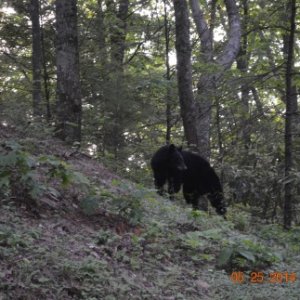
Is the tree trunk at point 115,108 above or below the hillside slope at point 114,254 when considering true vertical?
above

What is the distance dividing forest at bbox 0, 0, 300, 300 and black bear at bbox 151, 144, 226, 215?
0.23 meters

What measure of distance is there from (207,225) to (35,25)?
836 cm

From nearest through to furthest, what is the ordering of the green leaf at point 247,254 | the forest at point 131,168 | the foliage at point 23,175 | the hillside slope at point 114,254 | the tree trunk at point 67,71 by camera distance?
the hillside slope at point 114,254
the forest at point 131,168
the foliage at point 23,175
the green leaf at point 247,254
the tree trunk at point 67,71

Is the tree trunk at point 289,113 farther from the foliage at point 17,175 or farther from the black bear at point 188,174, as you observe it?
the foliage at point 17,175

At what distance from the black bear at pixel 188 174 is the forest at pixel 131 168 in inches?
9.0

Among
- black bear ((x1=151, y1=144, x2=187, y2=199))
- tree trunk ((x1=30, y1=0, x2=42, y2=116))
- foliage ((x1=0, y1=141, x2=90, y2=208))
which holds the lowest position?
black bear ((x1=151, y1=144, x2=187, y2=199))

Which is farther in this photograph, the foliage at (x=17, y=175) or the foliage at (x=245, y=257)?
the foliage at (x=245, y=257)

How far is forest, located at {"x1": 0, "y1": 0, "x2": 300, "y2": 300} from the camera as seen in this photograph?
16.1ft

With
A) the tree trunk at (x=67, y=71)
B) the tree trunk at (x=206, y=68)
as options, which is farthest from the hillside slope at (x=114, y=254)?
the tree trunk at (x=206, y=68)

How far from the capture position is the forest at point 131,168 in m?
4.90

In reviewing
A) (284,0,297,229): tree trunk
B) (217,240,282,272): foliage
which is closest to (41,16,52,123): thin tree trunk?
(284,0,297,229): tree trunk

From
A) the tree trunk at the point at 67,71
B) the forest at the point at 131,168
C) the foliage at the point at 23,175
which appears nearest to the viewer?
the forest at the point at 131,168

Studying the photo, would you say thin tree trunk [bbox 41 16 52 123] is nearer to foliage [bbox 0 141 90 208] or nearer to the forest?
the forest
